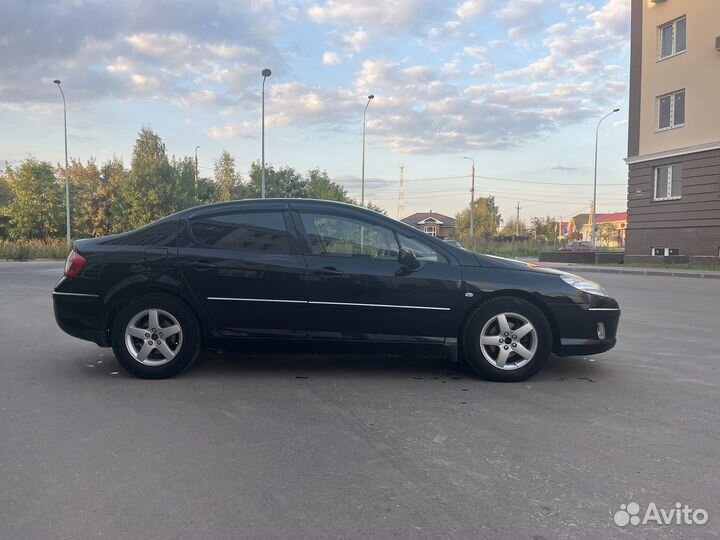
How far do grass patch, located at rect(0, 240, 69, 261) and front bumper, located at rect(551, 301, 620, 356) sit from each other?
118ft

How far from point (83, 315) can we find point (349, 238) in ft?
8.17

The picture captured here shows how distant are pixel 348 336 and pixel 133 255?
2.07 meters

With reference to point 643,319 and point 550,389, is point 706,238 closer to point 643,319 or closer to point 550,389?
point 643,319

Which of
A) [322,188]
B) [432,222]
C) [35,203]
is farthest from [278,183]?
[432,222]

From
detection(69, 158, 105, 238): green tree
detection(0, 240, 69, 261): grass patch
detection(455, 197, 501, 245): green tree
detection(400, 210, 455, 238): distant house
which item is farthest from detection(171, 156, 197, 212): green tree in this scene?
detection(400, 210, 455, 238): distant house

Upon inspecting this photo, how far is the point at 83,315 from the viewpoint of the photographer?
5.18 meters

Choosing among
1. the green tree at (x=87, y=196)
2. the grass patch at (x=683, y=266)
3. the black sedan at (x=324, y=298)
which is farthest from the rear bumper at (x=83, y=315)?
the green tree at (x=87, y=196)

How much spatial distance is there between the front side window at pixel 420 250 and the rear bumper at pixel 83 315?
279cm

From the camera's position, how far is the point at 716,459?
340cm

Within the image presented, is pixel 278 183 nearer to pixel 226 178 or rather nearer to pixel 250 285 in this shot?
pixel 226 178

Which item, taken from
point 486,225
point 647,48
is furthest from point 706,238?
point 486,225

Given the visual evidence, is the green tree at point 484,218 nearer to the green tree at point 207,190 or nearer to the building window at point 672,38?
the green tree at point 207,190

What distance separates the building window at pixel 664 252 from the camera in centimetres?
2561

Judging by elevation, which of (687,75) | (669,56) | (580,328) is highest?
(669,56)
